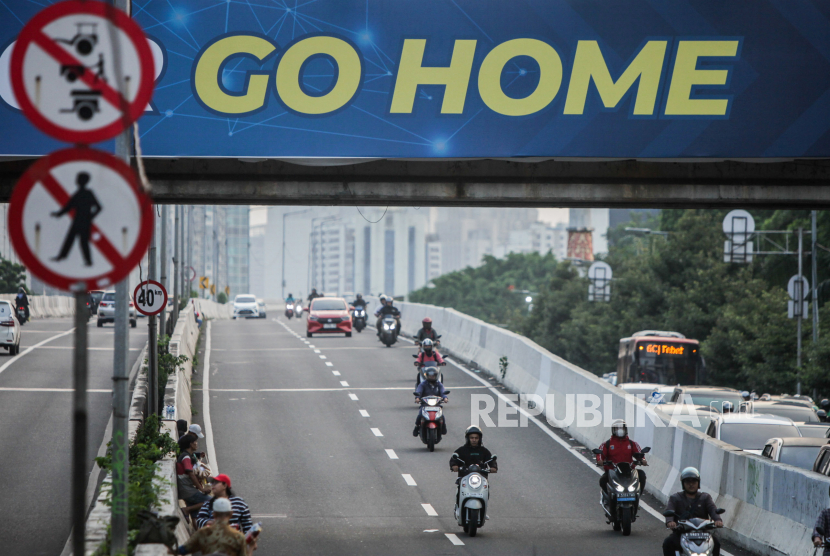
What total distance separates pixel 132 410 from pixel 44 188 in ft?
54.4

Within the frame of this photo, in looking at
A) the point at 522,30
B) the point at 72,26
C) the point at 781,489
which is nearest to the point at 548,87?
the point at 522,30

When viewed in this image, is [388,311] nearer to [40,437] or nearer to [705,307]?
[40,437]

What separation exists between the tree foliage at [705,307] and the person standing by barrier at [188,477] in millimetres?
25863

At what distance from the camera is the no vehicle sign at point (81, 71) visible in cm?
520

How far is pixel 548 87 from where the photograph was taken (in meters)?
16.5

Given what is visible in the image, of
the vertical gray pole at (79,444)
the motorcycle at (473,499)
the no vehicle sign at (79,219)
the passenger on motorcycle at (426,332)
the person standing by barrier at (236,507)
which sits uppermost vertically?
the no vehicle sign at (79,219)

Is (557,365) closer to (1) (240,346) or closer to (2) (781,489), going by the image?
(2) (781,489)

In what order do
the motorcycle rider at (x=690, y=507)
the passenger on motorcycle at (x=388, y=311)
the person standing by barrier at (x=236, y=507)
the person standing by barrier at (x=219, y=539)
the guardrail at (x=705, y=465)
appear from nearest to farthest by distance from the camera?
1. the person standing by barrier at (x=219, y=539)
2. the person standing by barrier at (x=236, y=507)
3. the motorcycle rider at (x=690, y=507)
4. the guardrail at (x=705, y=465)
5. the passenger on motorcycle at (x=388, y=311)

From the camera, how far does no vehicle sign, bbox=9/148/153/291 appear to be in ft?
16.6

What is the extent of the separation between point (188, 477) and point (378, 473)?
5.89 m

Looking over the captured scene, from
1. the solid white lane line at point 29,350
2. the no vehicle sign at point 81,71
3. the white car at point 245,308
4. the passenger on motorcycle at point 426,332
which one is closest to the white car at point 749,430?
the passenger on motorcycle at point 426,332

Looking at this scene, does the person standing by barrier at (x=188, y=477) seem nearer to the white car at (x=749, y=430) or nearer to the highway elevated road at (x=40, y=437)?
the highway elevated road at (x=40, y=437)

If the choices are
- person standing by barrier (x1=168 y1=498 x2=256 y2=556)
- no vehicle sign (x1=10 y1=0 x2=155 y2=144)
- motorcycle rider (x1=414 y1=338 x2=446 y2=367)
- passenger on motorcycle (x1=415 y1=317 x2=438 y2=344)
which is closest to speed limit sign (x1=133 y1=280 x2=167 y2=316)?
motorcycle rider (x1=414 y1=338 x2=446 y2=367)

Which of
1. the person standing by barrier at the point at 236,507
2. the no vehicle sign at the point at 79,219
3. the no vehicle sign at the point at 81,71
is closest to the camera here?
the no vehicle sign at the point at 79,219
